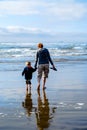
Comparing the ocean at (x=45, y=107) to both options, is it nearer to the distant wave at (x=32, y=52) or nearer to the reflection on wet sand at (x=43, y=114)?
the reflection on wet sand at (x=43, y=114)

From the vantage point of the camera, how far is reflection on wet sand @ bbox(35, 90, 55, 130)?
736 centimetres

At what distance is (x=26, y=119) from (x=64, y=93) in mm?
4143

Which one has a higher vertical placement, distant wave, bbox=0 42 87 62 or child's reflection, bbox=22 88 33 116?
child's reflection, bbox=22 88 33 116

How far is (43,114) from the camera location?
8.38 metres

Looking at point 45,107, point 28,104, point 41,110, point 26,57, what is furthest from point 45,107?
point 26,57

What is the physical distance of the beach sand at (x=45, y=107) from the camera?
7.35 meters

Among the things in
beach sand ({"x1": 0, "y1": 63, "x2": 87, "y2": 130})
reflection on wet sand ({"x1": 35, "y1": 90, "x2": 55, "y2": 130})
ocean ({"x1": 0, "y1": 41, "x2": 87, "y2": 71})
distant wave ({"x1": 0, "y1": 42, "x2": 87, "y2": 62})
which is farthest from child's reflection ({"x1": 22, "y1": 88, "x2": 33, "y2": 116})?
distant wave ({"x1": 0, "y1": 42, "x2": 87, "y2": 62})

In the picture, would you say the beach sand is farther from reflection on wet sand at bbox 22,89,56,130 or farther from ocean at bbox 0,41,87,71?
ocean at bbox 0,41,87,71

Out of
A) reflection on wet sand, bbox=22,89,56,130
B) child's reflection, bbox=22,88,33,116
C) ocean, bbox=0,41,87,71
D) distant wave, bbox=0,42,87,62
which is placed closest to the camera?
reflection on wet sand, bbox=22,89,56,130

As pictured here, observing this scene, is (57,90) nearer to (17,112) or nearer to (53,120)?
(17,112)

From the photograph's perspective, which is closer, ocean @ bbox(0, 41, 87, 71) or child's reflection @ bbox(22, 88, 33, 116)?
child's reflection @ bbox(22, 88, 33, 116)

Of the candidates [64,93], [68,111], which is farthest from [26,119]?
[64,93]

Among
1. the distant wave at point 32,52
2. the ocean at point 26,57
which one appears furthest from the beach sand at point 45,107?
the distant wave at point 32,52

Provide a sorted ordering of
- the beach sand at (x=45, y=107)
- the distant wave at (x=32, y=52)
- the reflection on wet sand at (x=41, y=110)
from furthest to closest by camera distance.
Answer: the distant wave at (x=32, y=52) → the reflection on wet sand at (x=41, y=110) → the beach sand at (x=45, y=107)
